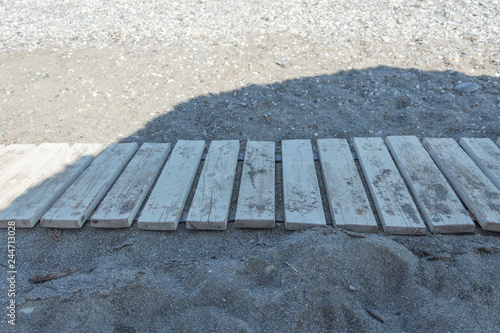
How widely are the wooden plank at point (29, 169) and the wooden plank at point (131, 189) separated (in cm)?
63

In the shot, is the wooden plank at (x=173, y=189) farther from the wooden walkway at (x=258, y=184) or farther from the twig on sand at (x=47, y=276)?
the twig on sand at (x=47, y=276)

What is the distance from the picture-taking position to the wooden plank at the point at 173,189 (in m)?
2.59

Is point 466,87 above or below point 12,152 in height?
above

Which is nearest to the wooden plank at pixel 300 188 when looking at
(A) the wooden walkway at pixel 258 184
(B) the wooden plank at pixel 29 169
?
(A) the wooden walkway at pixel 258 184

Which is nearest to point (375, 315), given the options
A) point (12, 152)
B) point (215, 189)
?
point (215, 189)

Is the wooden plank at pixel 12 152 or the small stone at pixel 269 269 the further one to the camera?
the wooden plank at pixel 12 152

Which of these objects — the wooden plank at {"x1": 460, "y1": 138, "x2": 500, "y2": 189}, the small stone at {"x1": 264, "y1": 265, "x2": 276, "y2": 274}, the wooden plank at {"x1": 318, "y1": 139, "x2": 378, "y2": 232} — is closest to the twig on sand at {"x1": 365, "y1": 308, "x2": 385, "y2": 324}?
the small stone at {"x1": 264, "y1": 265, "x2": 276, "y2": 274}

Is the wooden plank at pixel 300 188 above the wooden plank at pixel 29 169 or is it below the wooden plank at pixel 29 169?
above

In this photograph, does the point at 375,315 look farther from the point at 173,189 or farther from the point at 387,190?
the point at 173,189

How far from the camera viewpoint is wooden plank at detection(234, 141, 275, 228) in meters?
2.58

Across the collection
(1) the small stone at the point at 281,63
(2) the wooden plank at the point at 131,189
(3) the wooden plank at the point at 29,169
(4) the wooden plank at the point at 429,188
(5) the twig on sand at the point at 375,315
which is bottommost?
(3) the wooden plank at the point at 29,169

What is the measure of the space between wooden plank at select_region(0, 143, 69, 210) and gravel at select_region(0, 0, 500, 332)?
Result: 0.42m

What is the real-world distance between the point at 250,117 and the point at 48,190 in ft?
6.32

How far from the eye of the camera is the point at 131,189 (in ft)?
9.61
